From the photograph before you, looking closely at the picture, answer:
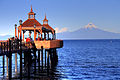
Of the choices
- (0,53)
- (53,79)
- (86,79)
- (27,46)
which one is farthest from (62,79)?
(0,53)

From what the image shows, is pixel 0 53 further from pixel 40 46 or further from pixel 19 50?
pixel 40 46

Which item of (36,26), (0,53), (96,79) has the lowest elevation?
(96,79)

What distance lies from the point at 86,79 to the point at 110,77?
4331 millimetres

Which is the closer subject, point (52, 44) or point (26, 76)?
point (26, 76)

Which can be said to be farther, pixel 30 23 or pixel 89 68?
pixel 89 68

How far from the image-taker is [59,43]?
4069cm

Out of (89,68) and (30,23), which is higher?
(30,23)

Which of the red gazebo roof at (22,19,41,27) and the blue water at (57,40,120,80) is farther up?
the red gazebo roof at (22,19,41,27)

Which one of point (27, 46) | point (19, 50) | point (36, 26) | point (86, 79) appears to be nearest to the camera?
point (19, 50)

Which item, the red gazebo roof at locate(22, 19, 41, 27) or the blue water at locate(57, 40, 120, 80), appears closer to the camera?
the blue water at locate(57, 40, 120, 80)

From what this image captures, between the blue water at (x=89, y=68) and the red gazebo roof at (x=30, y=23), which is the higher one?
the red gazebo roof at (x=30, y=23)

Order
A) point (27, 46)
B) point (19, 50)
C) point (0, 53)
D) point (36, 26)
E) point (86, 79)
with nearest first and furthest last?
1. point (0, 53)
2. point (19, 50)
3. point (27, 46)
4. point (86, 79)
5. point (36, 26)

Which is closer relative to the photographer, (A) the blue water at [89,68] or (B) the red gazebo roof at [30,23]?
(A) the blue water at [89,68]

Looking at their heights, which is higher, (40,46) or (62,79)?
(40,46)
